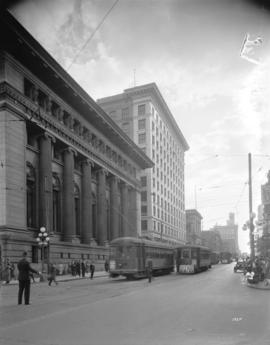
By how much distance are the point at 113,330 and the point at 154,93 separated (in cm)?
8563

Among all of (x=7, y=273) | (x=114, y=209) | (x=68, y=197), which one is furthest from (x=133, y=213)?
(x=7, y=273)

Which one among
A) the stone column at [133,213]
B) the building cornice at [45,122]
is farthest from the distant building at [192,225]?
the building cornice at [45,122]

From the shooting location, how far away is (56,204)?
5081 cm

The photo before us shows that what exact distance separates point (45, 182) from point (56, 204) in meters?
6.21

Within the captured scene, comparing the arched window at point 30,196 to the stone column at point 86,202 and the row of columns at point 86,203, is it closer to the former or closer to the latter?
the row of columns at point 86,203

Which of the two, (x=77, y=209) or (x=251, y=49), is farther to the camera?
(x=77, y=209)

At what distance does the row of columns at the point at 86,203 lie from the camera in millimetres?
45366

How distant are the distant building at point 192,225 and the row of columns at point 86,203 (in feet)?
185

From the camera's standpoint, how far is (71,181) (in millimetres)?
51625

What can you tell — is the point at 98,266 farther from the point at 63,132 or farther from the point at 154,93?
the point at 154,93

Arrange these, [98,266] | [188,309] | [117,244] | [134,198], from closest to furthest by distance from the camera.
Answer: [188,309] < [117,244] < [98,266] < [134,198]

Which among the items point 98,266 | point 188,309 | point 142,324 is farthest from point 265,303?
point 98,266

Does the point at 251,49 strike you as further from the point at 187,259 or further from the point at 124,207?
the point at 124,207

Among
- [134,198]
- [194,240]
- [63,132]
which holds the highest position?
[63,132]
